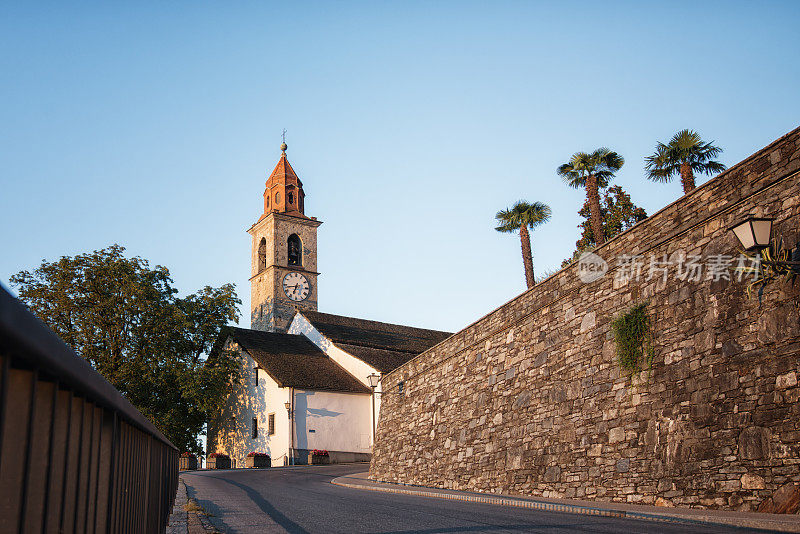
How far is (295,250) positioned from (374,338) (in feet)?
42.9

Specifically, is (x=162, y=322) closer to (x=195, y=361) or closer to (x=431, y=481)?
(x=195, y=361)

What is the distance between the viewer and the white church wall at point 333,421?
37.2 meters

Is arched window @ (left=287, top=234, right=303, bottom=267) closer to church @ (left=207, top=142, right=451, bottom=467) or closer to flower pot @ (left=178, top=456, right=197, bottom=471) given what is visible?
church @ (left=207, top=142, right=451, bottom=467)

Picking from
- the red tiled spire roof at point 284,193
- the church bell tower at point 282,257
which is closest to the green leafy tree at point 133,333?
the church bell tower at point 282,257

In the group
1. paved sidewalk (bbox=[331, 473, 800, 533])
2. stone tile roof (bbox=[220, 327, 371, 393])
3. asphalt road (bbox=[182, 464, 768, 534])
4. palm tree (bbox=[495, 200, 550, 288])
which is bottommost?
paved sidewalk (bbox=[331, 473, 800, 533])

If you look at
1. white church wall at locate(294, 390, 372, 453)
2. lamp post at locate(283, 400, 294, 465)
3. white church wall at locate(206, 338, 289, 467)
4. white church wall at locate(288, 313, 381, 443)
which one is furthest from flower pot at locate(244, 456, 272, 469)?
white church wall at locate(288, 313, 381, 443)

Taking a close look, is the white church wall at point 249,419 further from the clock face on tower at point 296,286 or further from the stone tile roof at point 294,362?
the clock face on tower at point 296,286

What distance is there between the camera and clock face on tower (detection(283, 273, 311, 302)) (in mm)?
55125

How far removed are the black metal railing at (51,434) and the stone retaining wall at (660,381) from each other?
28.7 ft

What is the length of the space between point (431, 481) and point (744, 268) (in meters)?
12.2

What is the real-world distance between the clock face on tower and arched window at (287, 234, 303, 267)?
57.1 inches

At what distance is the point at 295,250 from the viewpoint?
189ft

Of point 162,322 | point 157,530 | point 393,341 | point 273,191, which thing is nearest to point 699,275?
point 157,530

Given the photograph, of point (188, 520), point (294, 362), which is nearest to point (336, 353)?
point (294, 362)
